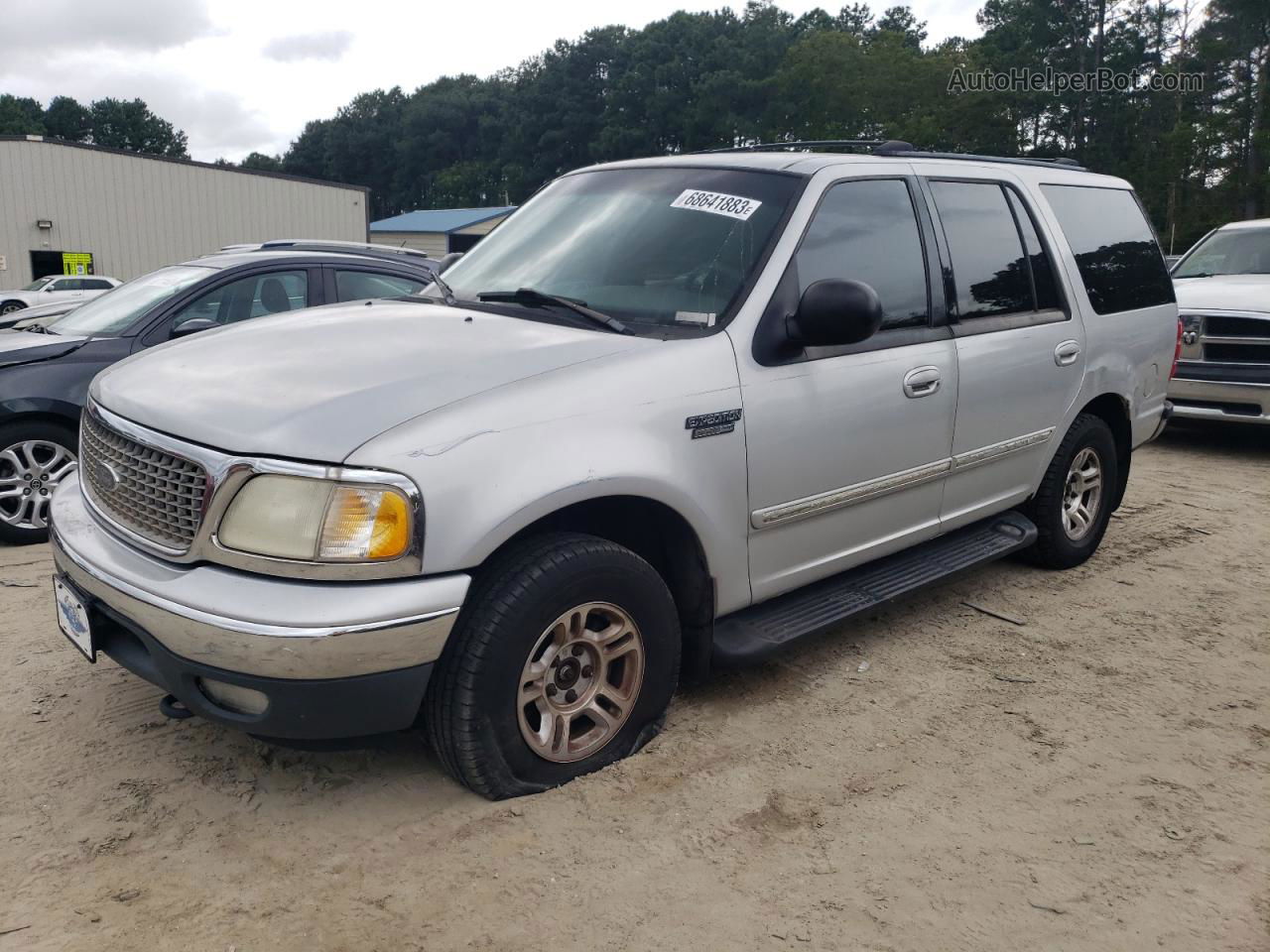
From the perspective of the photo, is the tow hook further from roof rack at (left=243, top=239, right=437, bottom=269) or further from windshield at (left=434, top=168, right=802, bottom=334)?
roof rack at (left=243, top=239, right=437, bottom=269)

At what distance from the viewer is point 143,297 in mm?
6262

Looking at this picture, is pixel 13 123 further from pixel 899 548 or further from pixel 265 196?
pixel 899 548

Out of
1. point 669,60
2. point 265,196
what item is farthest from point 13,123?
point 265,196

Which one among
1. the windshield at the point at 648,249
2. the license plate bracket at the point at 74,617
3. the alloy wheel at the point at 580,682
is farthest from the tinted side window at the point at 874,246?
the license plate bracket at the point at 74,617

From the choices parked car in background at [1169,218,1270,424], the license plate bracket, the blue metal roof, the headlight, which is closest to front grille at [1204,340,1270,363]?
parked car in background at [1169,218,1270,424]

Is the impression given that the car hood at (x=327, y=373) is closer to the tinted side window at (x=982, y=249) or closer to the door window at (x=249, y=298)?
the tinted side window at (x=982, y=249)

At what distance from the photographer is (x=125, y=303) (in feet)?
20.7

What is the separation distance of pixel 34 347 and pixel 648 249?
3.89 meters

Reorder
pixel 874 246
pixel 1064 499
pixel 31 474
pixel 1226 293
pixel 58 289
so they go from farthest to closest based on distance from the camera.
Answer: pixel 58 289, pixel 1226 293, pixel 31 474, pixel 1064 499, pixel 874 246

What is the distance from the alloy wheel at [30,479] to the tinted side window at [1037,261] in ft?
15.9

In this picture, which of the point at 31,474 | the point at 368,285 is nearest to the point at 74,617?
the point at 31,474

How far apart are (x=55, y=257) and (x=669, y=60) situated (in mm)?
50074

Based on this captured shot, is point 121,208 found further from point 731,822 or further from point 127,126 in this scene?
point 127,126

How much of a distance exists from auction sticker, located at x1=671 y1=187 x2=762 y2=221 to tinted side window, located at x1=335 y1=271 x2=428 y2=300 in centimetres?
324
